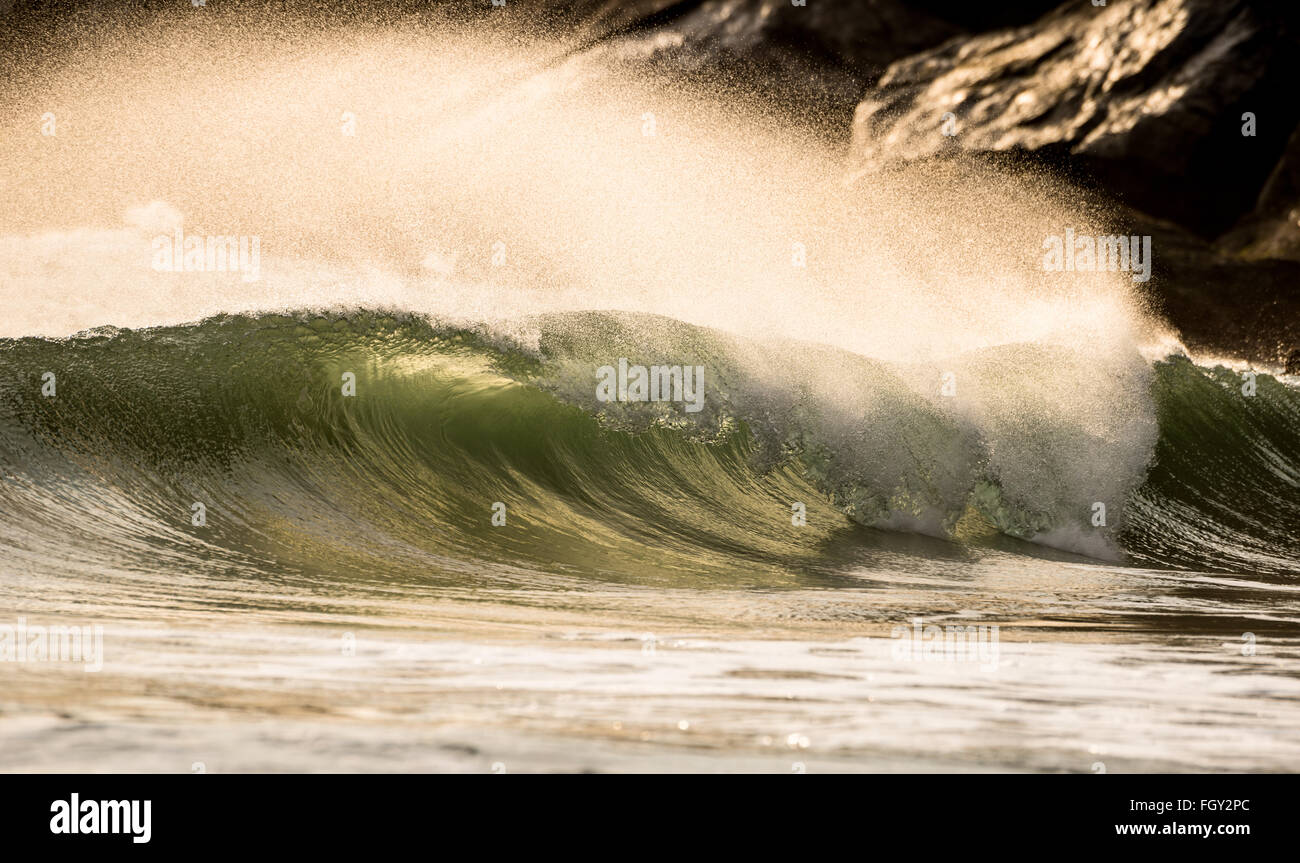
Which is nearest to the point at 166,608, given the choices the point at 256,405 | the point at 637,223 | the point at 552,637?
the point at 552,637

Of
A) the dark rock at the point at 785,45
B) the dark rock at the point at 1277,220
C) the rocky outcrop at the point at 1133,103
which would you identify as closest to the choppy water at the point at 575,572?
the dark rock at the point at 1277,220

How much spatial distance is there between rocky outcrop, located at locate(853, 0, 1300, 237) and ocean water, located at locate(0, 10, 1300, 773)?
2.03ft

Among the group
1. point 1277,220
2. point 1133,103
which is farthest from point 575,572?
point 1277,220

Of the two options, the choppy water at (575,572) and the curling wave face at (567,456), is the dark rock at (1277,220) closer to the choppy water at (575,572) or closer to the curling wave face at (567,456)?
the choppy water at (575,572)

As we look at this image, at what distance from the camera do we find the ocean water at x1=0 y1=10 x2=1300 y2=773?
8.79 feet

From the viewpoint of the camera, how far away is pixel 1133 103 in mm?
13867

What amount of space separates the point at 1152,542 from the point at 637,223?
5.79m

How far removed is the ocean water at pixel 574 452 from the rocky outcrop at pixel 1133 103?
619mm

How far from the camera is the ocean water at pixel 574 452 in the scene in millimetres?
2680

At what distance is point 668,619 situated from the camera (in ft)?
13.9

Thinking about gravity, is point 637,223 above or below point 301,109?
below

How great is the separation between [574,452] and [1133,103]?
9.92m

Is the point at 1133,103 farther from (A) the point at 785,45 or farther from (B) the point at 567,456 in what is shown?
(B) the point at 567,456
